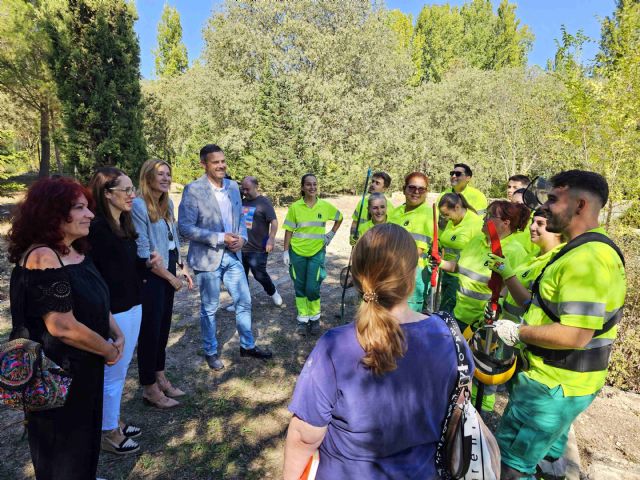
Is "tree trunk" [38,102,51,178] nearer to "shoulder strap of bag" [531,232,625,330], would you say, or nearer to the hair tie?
the hair tie

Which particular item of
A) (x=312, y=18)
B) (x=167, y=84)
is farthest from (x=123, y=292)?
(x=167, y=84)

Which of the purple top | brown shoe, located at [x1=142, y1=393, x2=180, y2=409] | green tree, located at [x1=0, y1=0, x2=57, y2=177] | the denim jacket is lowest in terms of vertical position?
brown shoe, located at [x1=142, y1=393, x2=180, y2=409]

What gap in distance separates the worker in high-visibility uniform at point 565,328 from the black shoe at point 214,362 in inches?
112

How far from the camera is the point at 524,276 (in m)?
2.81

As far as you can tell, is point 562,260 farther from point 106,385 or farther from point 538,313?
point 106,385

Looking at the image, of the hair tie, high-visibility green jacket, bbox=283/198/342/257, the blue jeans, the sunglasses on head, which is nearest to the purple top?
Answer: the hair tie

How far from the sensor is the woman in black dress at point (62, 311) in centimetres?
186

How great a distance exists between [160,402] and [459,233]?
3.52 metres

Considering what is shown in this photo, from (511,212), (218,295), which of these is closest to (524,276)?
(511,212)

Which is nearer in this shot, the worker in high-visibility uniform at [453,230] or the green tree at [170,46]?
the worker in high-visibility uniform at [453,230]

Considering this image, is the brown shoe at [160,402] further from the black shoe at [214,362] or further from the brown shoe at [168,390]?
the black shoe at [214,362]

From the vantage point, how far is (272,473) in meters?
2.83

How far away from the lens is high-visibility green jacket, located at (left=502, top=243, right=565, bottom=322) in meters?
2.49

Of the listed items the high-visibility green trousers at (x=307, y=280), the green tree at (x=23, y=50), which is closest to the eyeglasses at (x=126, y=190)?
the high-visibility green trousers at (x=307, y=280)
